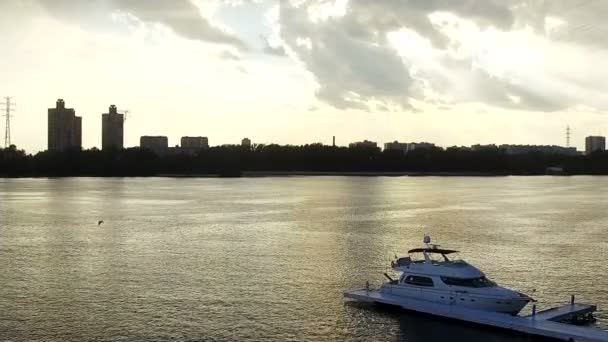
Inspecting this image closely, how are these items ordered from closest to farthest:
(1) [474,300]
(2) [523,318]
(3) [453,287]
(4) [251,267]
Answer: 1. (2) [523,318]
2. (1) [474,300]
3. (3) [453,287]
4. (4) [251,267]

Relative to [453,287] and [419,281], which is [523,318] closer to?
[453,287]

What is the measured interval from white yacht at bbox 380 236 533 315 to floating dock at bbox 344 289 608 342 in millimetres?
400

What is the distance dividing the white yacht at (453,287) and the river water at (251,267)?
4.96 ft

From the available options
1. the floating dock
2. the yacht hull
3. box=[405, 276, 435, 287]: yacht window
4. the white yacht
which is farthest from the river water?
box=[405, 276, 435, 287]: yacht window

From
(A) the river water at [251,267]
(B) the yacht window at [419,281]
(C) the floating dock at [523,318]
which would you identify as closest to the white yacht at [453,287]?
(B) the yacht window at [419,281]

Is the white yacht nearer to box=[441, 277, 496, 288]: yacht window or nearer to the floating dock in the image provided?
box=[441, 277, 496, 288]: yacht window

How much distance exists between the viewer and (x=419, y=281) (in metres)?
35.9

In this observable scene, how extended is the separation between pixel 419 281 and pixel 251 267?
14.7 m

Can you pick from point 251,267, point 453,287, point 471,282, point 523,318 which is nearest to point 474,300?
point 471,282

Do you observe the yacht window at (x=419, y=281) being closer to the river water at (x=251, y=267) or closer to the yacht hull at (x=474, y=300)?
the yacht hull at (x=474, y=300)

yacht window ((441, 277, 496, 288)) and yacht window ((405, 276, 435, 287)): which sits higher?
yacht window ((441, 277, 496, 288))

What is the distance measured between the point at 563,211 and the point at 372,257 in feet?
182

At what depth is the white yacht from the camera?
33.2m

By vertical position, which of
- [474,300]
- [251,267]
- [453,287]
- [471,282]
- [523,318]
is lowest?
[523,318]
